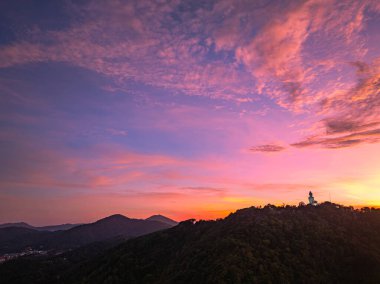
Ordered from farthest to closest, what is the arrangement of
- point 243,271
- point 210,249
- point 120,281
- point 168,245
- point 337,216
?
point 168,245
point 337,216
point 120,281
point 210,249
point 243,271

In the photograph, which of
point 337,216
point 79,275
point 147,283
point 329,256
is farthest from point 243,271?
point 79,275

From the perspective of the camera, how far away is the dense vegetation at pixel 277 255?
10631 centimetres

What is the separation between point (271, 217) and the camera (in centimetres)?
16725

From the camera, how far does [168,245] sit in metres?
194

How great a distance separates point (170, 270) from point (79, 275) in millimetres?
85031

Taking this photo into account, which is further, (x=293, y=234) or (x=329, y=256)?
(x=293, y=234)

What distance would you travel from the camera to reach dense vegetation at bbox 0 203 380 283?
10631 centimetres

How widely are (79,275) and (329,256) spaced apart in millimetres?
144779

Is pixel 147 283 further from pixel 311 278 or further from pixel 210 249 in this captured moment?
pixel 311 278

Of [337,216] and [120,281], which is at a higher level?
[337,216]

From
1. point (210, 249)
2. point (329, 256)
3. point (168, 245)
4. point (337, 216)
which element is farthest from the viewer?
point (168, 245)

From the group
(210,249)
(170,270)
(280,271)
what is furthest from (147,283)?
(280,271)

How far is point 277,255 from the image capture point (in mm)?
116625

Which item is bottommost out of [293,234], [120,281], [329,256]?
[120,281]
